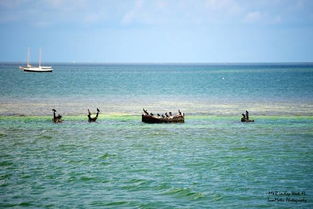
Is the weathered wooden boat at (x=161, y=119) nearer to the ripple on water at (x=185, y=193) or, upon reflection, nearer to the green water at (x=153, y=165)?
the green water at (x=153, y=165)

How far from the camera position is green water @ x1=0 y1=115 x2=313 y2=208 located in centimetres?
1828

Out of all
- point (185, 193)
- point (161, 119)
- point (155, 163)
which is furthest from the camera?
point (161, 119)

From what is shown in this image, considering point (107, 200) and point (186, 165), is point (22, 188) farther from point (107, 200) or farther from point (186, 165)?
point (186, 165)

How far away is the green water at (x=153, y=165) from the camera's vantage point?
18.3 m

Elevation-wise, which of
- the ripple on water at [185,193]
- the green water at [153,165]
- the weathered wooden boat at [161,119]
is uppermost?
the weathered wooden boat at [161,119]

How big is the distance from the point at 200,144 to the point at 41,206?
13.7 m

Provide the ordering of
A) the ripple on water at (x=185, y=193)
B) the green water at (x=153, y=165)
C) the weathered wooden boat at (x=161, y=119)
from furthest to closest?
the weathered wooden boat at (x=161, y=119)
the ripple on water at (x=185, y=193)
the green water at (x=153, y=165)

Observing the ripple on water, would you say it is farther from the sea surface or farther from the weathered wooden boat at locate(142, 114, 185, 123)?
the weathered wooden boat at locate(142, 114, 185, 123)

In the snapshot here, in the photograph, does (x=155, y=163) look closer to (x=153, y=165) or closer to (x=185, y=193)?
(x=153, y=165)

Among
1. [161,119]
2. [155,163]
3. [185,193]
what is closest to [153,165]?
[155,163]

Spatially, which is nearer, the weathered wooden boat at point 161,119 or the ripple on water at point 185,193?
the ripple on water at point 185,193

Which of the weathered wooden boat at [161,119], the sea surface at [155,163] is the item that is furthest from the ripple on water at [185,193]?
the weathered wooden boat at [161,119]

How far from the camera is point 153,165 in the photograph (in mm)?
23469

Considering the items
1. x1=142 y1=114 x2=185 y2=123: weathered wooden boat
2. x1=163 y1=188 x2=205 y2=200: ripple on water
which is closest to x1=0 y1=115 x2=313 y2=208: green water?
x1=163 y1=188 x2=205 y2=200: ripple on water
